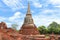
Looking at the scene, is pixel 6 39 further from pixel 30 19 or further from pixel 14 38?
pixel 30 19

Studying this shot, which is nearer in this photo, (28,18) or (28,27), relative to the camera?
(28,27)

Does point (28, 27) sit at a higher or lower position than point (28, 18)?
lower

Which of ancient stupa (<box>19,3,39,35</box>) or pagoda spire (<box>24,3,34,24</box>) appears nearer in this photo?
ancient stupa (<box>19,3,39,35</box>)

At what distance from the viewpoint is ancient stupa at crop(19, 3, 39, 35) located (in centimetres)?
5667

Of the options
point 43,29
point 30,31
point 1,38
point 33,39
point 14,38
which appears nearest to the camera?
point 1,38

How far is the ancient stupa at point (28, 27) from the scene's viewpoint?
186 ft

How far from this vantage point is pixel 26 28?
191 feet

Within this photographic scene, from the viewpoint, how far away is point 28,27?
5781cm

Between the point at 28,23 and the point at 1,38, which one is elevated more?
the point at 28,23

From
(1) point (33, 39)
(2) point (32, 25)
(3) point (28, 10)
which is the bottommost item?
(1) point (33, 39)

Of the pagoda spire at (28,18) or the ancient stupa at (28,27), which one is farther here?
the pagoda spire at (28,18)

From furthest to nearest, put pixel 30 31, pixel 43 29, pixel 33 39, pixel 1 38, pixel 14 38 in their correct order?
pixel 43 29 < pixel 30 31 < pixel 33 39 < pixel 14 38 < pixel 1 38

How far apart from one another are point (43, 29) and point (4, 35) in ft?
162

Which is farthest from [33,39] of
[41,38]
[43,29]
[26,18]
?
[43,29]
